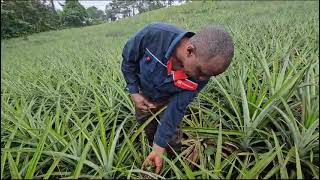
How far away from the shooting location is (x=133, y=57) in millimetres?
1909

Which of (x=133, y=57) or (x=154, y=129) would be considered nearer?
(x=133, y=57)

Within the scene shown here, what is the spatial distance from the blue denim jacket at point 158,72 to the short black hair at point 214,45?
0.22m

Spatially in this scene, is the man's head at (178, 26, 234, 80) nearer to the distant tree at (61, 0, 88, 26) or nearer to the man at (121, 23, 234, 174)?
the man at (121, 23, 234, 174)

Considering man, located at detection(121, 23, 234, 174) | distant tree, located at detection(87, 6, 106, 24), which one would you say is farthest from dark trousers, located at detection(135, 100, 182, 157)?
distant tree, located at detection(87, 6, 106, 24)

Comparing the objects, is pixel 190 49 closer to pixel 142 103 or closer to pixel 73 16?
pixel 142 103

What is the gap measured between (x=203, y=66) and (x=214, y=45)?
10 centimetres

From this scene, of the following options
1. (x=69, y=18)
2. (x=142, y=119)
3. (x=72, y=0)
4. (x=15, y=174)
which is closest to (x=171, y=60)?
(x=142, y=119)

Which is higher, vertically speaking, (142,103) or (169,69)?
(169,69)

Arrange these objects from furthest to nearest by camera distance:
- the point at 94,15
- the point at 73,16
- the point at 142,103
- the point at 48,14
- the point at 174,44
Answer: the point at 94,15
the point at 73,16
the point at 48,14
the point at 142,103
the point at 174,44

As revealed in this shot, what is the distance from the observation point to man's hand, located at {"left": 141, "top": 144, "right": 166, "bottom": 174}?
63.7 inches

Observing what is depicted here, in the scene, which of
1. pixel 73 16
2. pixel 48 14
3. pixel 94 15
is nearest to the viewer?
pixel 48 14

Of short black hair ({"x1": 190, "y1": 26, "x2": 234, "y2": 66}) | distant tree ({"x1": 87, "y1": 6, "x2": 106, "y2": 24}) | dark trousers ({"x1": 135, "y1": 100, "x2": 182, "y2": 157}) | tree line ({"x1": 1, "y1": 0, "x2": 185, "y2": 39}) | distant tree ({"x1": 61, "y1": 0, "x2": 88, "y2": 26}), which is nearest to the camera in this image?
short black hair ({"x1": 190, "y1": 26, "x2": 234, "y2": 66})

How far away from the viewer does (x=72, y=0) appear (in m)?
A: 36.2

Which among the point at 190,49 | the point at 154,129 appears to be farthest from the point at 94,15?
the point at 190,49
